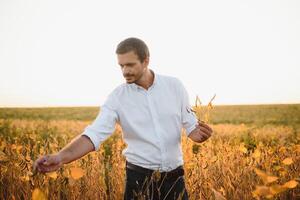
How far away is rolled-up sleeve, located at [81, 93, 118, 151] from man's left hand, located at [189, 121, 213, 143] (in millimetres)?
490

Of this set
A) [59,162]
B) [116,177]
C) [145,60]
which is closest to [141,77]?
[145,60]

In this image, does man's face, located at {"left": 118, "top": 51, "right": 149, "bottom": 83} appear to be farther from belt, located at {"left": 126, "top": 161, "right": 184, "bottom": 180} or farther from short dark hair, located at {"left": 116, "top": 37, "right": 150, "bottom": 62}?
belt, located at {"left": 126, "top": 161, "right": 184, "bottom": 180}

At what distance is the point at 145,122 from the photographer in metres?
2.19

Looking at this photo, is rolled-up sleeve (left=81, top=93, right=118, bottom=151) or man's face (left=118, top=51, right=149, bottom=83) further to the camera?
man's face (left=118, top=51, right=149, bottom=83)

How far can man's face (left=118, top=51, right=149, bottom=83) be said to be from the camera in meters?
2.14

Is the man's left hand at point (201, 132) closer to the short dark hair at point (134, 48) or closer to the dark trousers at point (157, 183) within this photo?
the dark trousers at point (157, 183)

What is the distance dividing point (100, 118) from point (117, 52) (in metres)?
0.40

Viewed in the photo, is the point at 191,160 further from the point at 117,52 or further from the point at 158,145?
the point at 117,52

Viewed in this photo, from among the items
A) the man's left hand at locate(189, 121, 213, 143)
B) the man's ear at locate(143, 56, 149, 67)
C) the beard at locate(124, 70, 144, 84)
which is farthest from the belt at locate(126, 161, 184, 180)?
the man's ear at locate(143, 56, 149, 67)

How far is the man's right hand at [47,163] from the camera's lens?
1609 millimetres

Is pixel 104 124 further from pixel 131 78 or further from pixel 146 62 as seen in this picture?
pixel 146 62

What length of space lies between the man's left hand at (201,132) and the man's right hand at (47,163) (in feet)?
2.74

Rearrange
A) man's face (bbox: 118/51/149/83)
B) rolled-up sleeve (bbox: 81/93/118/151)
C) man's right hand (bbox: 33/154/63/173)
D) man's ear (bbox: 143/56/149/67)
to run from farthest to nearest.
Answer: man's ear (bbox: 143/56/149/67), man's face (bbox: 118/51/149/83), rolled-up sleeve (bbox: 81/93/118/151), man's right hand (bbox: 33/154/63/173)

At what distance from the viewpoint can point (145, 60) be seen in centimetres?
225
